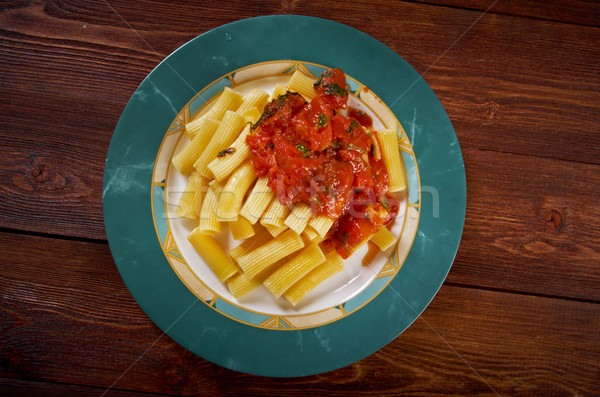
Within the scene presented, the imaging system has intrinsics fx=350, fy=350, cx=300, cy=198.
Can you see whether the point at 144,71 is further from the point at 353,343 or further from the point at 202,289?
the point at 353,343

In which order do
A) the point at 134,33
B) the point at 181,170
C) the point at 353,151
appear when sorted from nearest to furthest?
the point at 353,151 < the point at 181,170 < the point at 134,33

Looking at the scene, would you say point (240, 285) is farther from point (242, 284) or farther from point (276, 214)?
point (276, 214)

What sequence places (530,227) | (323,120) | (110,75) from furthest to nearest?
(530,227), (110,75), (323,120)

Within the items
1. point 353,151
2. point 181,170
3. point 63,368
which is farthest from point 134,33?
point 63,368

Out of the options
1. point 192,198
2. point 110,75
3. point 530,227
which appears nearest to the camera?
point 192,198

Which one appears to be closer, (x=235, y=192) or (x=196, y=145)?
(x=235, y=192)

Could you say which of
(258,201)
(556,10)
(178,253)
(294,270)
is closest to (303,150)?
(258,201)
